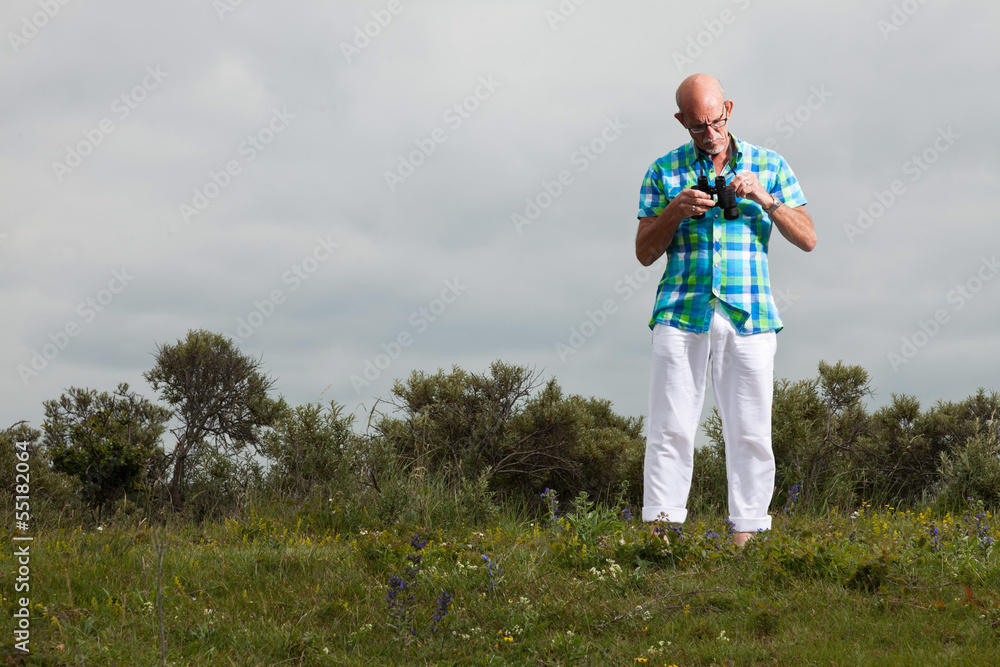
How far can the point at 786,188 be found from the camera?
5367 millimetres

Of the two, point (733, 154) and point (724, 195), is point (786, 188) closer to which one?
point (733, 154)

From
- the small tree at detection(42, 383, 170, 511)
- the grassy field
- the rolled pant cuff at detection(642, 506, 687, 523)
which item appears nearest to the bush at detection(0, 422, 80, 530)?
the small tree at detection(42, 383, 170, 511)

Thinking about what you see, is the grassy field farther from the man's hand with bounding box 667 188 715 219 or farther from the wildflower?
the man's hand with bounding box 667 188 715 219

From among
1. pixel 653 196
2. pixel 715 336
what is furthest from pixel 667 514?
pixel 653 196

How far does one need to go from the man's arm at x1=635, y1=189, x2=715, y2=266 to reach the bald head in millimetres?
557

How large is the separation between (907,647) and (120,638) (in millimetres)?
3783

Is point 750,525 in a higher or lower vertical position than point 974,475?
lower

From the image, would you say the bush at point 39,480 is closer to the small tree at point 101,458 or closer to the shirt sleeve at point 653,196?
the small tree at point 101,458

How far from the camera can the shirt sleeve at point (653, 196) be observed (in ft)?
17.3

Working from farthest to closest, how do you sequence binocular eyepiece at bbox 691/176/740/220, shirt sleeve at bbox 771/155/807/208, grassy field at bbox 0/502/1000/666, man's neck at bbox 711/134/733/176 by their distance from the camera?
shirt sleeve at bbox 771/155/807/208, man's neck at bbox 711/134/733/176, binocular eyepiece at bbox 691/176/740/220, grassy field at bbox 0/502/1000/666

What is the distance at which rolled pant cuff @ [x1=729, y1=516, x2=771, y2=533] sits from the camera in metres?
5.03

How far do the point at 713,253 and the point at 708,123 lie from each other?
0.80 metres

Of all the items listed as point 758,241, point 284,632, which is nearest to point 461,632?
point 284,632

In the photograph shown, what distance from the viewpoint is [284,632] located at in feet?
13.4
